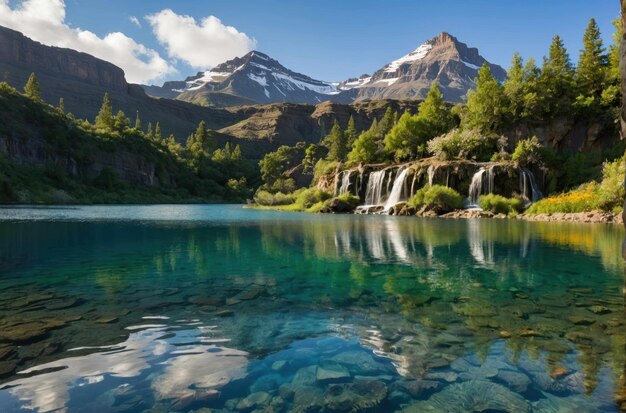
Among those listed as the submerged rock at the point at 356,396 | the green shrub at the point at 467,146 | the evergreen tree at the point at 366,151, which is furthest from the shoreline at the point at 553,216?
the submerged rock at the point at 356,396

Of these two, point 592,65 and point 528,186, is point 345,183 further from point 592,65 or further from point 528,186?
point 592,65

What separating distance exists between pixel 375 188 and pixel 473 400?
181 feet

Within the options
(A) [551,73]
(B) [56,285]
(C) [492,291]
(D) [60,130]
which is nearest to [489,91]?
(A) [551,73]

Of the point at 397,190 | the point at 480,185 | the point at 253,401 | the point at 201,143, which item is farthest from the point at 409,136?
the point at 201,143

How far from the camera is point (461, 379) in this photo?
16.3ft

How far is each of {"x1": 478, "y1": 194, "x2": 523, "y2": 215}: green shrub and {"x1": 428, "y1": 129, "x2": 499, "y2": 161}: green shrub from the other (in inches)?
520

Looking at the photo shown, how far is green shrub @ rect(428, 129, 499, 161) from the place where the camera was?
58344 mm

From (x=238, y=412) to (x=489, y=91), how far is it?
6716 cm

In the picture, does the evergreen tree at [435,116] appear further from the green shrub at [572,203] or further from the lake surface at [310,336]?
the lake surface at [310,336]

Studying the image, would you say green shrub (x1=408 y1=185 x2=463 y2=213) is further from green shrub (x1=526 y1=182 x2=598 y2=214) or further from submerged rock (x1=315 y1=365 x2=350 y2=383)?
submerged rock (x1=315 y1=365 x2=350 y2=383)

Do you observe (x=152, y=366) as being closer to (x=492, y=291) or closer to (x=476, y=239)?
(x=492, y=291)

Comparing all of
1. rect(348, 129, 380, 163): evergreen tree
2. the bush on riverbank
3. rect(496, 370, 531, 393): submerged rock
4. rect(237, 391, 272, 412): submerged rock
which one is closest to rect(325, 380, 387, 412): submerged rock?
rect(237, 391, 272, 412): submerged rock

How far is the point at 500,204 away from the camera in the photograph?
45.1 meters

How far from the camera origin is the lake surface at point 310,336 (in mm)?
4508
